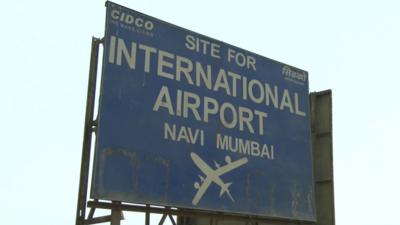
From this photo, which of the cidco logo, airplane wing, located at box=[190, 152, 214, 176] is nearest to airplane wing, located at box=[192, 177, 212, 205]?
airplane wing, located at box=[190, 152, 214, 176]

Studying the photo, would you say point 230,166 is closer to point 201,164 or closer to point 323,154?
point 201,164

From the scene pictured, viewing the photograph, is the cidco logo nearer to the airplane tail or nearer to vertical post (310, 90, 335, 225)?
the airplane tail

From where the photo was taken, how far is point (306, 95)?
14.0 metres

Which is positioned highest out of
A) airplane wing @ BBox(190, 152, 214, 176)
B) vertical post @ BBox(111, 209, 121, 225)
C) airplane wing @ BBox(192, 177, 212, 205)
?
airplane wing @ BBox(190, 152, 214, 176)

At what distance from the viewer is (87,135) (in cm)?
1052

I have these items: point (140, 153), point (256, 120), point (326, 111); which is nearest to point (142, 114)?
point (140, 153)

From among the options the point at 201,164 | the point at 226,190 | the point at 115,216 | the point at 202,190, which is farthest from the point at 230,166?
the point at 115,216

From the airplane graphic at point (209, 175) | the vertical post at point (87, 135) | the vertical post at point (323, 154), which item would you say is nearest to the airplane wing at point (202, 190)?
the airplane graphic at point (209, 175)

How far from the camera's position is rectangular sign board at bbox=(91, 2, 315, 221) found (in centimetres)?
1066

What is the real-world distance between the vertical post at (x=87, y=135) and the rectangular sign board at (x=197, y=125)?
0.22 m

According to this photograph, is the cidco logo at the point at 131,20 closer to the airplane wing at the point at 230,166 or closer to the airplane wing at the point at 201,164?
the airplane wing at the point at 201,164

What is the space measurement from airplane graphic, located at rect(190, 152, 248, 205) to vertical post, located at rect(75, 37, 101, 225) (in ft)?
6.72

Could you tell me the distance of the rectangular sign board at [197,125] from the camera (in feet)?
35.0

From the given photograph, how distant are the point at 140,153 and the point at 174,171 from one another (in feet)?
2.53
